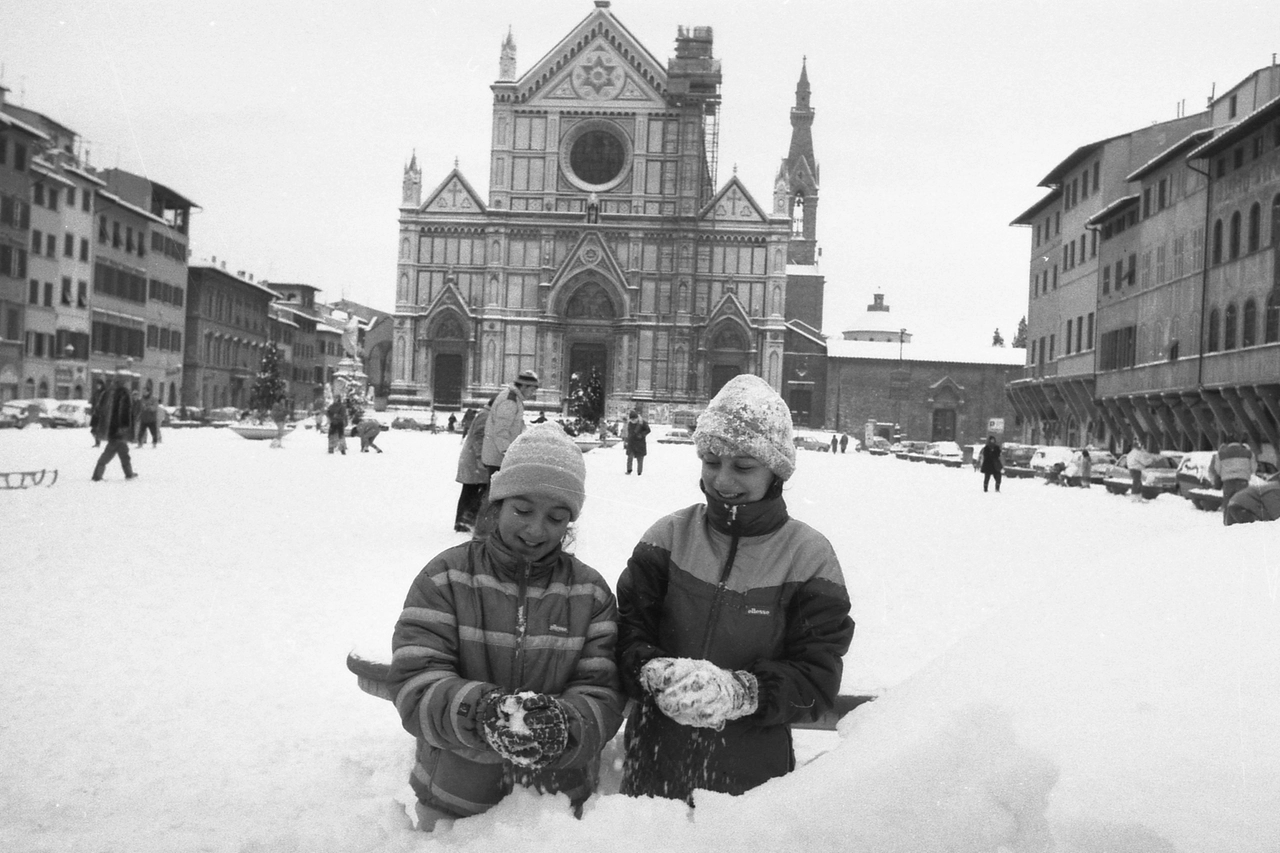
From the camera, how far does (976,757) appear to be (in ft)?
6.64

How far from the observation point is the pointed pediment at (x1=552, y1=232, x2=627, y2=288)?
6272 cm

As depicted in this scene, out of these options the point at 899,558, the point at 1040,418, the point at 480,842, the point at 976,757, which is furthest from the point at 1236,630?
the point at 1040,418

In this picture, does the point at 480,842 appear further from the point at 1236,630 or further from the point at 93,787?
the point at 93,787

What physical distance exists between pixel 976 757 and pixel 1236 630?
55cm

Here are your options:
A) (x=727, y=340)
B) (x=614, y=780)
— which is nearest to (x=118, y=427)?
(x=614, y=780)

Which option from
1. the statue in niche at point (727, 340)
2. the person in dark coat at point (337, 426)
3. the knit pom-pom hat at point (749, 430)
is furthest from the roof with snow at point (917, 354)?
the knit pom-pom hat at point (749, 430)

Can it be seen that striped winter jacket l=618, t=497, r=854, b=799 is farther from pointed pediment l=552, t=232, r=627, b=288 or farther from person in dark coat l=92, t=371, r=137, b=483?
pointed pediment l=552, t=232, r=627, b=288

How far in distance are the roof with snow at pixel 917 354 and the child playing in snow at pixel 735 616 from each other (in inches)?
2707

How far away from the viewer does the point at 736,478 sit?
2.82 metres

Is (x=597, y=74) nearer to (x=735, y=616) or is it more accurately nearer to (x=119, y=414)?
(x=119, y=414)

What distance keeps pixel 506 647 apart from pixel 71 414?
135ft

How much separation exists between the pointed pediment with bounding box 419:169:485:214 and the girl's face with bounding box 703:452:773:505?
62.3 m

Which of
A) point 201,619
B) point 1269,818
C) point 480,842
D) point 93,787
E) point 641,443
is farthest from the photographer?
point 641,443

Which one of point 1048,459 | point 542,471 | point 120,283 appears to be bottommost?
point 1048,459
